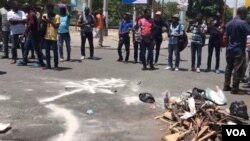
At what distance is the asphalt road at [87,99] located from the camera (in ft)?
25.6

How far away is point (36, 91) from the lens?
10.8m

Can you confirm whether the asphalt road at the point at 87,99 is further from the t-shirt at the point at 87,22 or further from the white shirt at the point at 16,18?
the t-shirt at the point at 87,22

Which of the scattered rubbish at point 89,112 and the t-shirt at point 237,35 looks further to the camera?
the t-shirt at point 237,35

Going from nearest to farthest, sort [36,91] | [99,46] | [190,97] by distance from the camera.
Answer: [190,97]
[36,91]
[99,46]

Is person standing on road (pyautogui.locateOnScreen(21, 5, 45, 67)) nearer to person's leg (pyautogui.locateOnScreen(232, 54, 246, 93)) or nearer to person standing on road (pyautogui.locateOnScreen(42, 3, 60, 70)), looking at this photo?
person standing on road (pyautogui.locateOnScreen(42, 3, 60, 70))

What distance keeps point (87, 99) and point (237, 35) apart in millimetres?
3637

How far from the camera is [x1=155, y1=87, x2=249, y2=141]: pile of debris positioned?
24.0ft

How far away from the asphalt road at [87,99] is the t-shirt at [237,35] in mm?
1056

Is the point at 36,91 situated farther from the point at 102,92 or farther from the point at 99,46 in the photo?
the point at 99,46

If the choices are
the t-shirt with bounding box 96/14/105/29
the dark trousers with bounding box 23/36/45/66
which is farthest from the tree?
the dark trousers with bounding box 23/36/45/66

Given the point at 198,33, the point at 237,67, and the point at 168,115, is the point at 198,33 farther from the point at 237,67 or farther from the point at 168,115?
the point at 168,115

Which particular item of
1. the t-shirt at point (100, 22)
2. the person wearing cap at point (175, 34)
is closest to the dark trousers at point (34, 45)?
the person wearing cap at point (175, 34)

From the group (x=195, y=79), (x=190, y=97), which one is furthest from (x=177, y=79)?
(x=190, y=97)

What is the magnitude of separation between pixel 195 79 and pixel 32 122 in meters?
6.06
